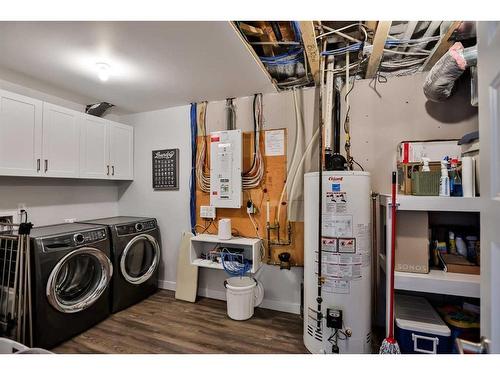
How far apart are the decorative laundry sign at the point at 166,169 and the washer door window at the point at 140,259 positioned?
2.14ft

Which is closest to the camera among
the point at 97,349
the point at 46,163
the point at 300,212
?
the point at 97,349

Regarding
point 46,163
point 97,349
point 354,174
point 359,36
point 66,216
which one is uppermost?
point 359,36

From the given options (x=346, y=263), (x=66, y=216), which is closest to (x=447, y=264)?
(x=346, y=263)

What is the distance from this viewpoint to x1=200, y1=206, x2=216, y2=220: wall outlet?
8.99 ft

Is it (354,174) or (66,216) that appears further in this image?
(66,216)

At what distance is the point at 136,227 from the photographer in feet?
8.84

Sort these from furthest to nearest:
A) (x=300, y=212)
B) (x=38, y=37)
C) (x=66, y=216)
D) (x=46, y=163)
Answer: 1. (x=66, y=216)
2. (x=300, y=212)
3. (x=46, y=163)
4. (x=38, y=37)

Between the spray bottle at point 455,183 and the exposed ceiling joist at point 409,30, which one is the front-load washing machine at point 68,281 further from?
the exposed ceiling joist at point 409,30

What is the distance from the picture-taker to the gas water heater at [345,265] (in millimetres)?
1693

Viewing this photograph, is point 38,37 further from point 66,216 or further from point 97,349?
point 97,349

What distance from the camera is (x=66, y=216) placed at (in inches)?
108

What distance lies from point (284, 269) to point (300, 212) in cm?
63

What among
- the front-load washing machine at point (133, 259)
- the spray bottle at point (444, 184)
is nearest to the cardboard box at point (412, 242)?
the spray bottle at point (444, 184)

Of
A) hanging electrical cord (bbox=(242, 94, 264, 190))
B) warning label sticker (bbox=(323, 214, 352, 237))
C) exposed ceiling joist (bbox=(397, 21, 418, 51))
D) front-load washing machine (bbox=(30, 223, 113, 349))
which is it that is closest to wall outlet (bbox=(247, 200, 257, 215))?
hanging electrical cord (bbox=(242, 94, 264, 190))
